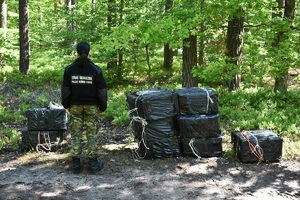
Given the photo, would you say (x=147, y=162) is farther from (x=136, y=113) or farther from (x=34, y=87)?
(x=34, y=87)

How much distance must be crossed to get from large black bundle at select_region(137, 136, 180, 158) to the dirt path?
0.39 feet

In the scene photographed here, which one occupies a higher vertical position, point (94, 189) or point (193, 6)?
point (193, 6)

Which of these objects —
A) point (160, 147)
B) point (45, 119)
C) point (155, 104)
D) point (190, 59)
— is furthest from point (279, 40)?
point (45, 119)

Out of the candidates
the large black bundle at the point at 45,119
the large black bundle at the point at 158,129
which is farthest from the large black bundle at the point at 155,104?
the large black bundle at the point at 45,119

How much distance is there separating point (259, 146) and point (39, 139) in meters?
4.39

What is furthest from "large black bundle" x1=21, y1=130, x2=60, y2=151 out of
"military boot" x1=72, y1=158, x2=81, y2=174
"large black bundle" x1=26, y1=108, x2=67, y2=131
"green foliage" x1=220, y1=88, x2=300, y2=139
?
"green foliage" x1=220, y1=88, x2=300, y2=139

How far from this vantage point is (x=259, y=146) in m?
6.20

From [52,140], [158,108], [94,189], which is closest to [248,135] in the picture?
[158,108]

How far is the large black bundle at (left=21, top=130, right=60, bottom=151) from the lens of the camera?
679 cm

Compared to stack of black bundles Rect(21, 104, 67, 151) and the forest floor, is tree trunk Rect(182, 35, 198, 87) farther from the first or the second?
stack of black bundles Rect(21, 104, 67, 151)

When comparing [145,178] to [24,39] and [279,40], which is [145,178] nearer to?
[279,40]

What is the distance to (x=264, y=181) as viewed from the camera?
5633mm

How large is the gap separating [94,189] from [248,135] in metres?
3.09

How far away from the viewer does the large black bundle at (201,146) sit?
6422 millimetres
